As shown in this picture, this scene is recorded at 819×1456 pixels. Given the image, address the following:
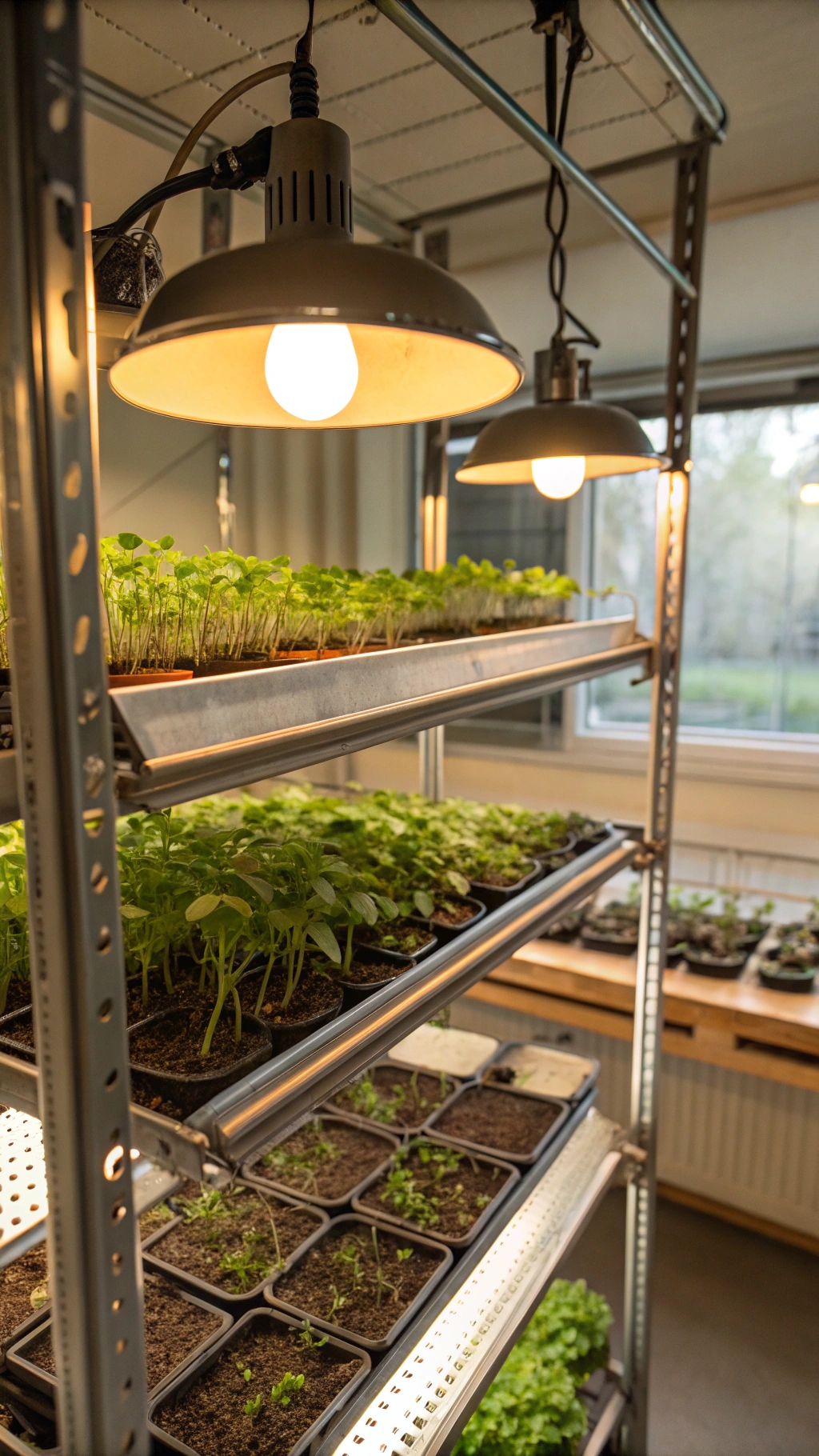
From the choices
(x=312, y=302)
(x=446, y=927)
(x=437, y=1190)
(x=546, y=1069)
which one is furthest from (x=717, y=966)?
(x=312, y=302)

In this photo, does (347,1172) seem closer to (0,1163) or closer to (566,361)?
(0,1163)

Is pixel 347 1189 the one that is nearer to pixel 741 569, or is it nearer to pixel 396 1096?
pixel 396 1096

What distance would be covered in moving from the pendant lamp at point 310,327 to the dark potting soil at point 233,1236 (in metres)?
1.20

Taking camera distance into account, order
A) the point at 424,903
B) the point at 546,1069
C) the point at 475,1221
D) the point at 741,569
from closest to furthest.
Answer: the point at 424,903 < the point at 475,1221 < the point at 546,1069 < the point at 741,569

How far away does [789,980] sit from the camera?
7.82ft

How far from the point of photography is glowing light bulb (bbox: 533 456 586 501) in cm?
160

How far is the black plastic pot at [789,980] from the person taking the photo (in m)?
2.38

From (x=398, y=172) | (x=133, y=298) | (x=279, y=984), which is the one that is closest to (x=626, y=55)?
(x=398, y=172)

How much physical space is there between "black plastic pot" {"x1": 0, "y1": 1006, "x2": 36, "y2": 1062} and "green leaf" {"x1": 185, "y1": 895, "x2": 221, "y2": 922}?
0.23m

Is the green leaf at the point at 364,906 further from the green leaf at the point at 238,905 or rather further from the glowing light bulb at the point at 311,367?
the glowing light bulb at the point at 311,367

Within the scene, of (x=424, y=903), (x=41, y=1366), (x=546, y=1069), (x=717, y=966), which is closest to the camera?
(x=41, y=1366)

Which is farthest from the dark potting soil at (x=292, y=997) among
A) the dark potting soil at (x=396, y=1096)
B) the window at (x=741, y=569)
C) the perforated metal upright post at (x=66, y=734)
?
the window at (x=741, y=569)

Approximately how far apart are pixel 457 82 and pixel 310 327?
1.34 meters

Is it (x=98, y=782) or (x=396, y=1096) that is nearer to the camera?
(x=98, y=782)
